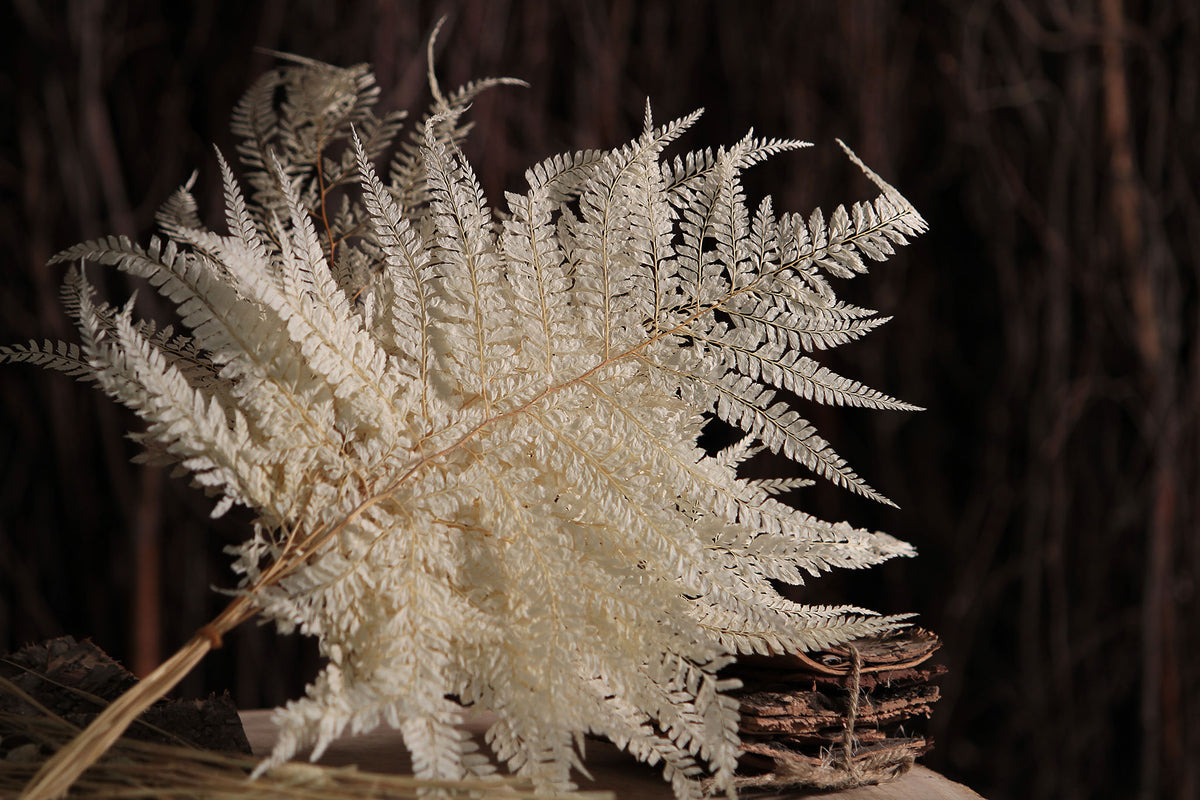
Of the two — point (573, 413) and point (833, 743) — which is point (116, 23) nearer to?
point (573, 413)

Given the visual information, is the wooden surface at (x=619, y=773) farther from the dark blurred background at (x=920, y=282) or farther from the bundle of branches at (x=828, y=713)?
the dark blurred background at (x=920, y=282)

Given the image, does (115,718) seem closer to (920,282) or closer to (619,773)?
(619,773)

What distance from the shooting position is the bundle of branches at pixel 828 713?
1.21 ft

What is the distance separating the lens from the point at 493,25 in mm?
936

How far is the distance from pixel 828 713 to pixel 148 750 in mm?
253

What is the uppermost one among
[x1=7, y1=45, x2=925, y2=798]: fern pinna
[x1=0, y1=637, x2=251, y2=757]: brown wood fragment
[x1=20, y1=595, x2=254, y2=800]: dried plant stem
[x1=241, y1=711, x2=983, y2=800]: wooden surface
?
[x1=7, y1=45, x2=925, y2=798]: fern pinna

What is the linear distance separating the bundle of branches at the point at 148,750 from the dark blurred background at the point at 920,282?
0.55 meters

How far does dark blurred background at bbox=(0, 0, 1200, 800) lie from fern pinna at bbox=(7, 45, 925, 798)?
2.03 ft

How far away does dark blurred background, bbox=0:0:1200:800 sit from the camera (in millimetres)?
875

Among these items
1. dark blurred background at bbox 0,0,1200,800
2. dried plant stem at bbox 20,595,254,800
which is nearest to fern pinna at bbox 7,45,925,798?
dried plant stem at bbox 20,595,254,800

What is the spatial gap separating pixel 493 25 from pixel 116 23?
36 centimetres

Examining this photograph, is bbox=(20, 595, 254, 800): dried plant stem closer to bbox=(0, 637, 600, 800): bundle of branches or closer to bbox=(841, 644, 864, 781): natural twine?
bbox=(0, 637, 600, 800): bundle of branches

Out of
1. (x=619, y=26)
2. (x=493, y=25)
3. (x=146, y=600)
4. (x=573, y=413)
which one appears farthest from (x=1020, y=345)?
(x=146, y=600)

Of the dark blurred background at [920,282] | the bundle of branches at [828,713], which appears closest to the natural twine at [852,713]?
the bundle of branches at [828,713]
